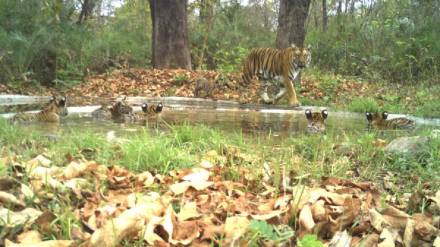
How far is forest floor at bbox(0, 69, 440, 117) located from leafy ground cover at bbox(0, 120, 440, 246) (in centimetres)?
547

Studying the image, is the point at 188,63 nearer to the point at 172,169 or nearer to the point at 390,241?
the point at 172,169

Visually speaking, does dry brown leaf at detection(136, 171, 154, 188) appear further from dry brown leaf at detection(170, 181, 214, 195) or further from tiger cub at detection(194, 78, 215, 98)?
tiger cub at detection(194, 78, 215, 98)

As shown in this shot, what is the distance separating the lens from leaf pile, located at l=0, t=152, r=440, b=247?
2.32 meters

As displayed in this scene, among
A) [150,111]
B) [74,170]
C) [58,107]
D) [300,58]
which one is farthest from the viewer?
[300,58]

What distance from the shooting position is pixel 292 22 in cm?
1187

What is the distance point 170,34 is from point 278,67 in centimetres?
466

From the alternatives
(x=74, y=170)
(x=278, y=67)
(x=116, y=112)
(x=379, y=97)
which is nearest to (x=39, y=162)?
(x=74, y=170)

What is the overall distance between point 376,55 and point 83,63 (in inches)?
288

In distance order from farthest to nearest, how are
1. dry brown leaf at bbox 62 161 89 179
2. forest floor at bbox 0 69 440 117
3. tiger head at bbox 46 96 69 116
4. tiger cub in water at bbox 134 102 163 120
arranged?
forest floor at bbox 0 69 440 117 → tiger cub in water at bbox 134 102 163 120 → tiger head at bbox 46 96 69 116 → dry brown leaf at bbox 62 161 89 179

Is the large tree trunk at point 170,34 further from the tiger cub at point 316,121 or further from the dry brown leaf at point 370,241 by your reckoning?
the dry brown leaf at point 370,241

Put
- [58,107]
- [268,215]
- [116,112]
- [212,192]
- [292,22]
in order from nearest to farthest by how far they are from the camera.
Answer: [268,215] < [212,192] < [58,107] < [116,112] < [292,22]

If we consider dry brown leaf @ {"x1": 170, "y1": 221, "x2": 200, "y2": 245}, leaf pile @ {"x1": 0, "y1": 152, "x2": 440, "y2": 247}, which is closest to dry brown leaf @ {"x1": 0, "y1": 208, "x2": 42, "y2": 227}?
leaf pile @ {"x1": 0, "y1": 152, "x2": 440, "y2": 247}

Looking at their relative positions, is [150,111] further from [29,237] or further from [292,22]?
[29,237]

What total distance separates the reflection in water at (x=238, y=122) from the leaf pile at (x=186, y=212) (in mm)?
2751
